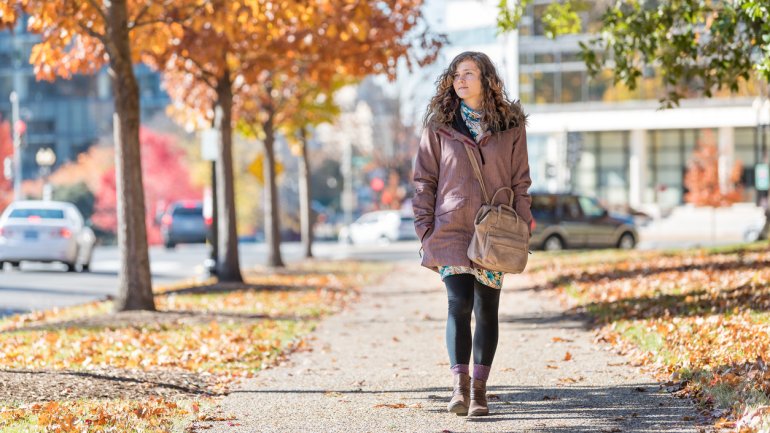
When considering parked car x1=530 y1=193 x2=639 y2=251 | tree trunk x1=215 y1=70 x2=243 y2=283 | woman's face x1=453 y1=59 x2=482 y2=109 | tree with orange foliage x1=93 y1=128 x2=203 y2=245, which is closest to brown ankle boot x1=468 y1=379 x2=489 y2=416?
woman's face x1=453 y1=59 x2=482 y2=109

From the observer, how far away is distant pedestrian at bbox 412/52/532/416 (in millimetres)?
6926

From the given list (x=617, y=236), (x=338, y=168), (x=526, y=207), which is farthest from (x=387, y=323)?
(x=338, y=168)

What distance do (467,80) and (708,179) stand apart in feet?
171

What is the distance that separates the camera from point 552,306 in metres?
15.7

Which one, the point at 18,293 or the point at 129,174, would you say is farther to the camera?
the point at 18,293

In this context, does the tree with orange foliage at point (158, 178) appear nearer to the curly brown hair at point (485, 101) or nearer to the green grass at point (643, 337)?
the green grass at point (643, 337)

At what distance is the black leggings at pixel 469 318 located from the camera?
7016 millimetres

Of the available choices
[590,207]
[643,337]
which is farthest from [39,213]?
[643,337]

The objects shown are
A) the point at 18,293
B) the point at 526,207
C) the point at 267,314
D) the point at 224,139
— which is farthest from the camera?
the point at 224,139

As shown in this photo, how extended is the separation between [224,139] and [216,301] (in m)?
5.00

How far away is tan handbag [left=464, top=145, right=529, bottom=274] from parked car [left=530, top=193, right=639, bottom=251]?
26119 mm

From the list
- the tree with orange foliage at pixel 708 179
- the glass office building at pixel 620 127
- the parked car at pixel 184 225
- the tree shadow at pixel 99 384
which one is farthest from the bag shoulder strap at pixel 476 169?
the glass office building at pixel 620 127

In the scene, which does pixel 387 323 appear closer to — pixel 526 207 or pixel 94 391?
pixel 94 391

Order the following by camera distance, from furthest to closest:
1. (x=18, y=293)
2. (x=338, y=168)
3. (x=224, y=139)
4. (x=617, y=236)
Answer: (x=338, y=168) < (x=617, y=236) < (x=224, y=139) < (x=18, y=293)
